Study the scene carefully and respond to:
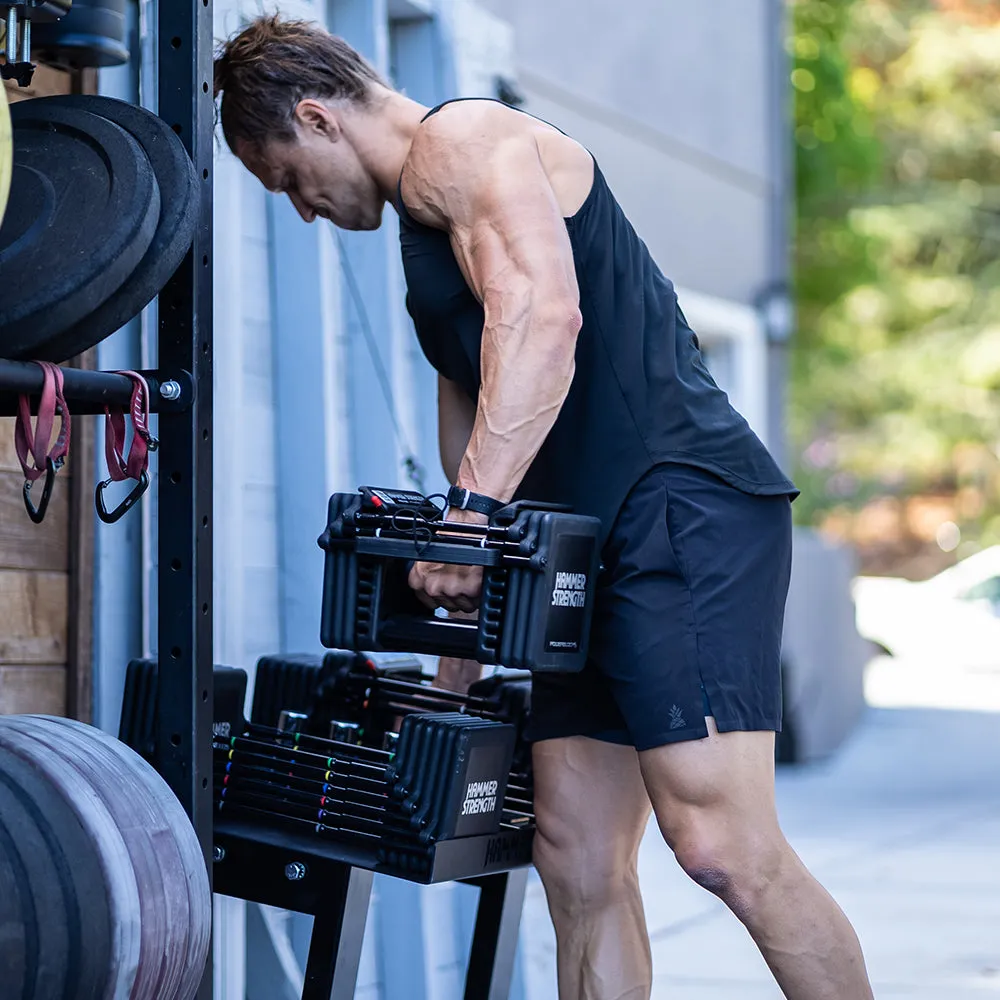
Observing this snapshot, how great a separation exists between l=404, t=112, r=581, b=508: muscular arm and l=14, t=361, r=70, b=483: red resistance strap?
1.89 ft

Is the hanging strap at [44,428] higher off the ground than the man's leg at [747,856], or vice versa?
the hanging strap at [44,428]

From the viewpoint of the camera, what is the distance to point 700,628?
89.0 inches

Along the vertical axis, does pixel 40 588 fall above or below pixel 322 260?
below

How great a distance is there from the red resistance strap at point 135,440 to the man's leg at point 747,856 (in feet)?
2.70

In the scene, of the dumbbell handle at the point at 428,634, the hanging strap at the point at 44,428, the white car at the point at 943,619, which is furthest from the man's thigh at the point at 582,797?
the white car at the point at 943,619

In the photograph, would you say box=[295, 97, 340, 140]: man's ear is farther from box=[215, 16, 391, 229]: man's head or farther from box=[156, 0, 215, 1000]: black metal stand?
box=[156, 0, 215, 1000]: black metal stand

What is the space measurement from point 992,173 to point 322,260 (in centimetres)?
2193

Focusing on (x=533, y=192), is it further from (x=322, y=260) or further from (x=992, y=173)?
(x=992, y=173)

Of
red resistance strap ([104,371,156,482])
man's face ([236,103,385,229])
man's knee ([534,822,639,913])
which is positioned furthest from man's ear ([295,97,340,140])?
man's knee ([534,822,639,913])

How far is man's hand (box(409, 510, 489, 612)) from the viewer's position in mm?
2172

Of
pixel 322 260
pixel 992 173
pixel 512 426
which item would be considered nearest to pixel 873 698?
pixel 322 260

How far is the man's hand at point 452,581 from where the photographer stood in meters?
2.17

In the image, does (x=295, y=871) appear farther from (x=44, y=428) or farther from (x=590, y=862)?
(x=44, y=428)

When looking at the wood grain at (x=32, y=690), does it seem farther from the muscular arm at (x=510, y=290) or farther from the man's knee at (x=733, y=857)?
the man's knee at (x=733, y=857)
